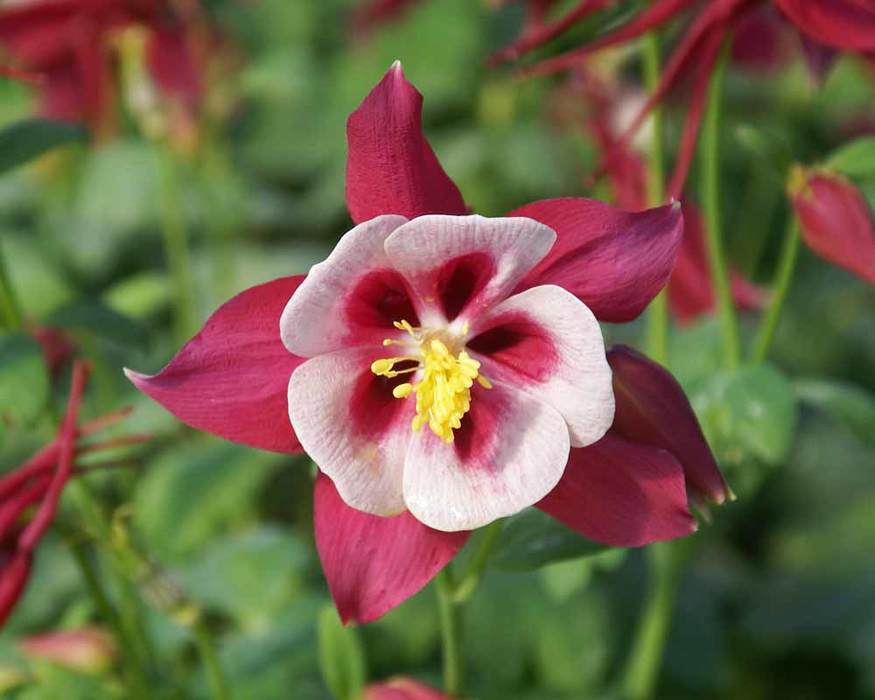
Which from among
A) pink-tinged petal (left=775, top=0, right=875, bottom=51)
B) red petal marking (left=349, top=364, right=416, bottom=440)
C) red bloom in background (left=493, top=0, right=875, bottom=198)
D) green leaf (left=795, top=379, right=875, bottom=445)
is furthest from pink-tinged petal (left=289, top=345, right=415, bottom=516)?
green leaf (left=795, top=379, right=875, bottom=445)

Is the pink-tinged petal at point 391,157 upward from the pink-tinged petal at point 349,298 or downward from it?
upward

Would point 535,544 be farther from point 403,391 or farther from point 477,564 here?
point 403,391

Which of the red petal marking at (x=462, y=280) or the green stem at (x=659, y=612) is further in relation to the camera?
the green stem at (x=659, y=612)

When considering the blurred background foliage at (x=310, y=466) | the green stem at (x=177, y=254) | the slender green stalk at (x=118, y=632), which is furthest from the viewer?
the green stem at (x=177, y=254)

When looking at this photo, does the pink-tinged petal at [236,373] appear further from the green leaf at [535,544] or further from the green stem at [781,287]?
the green stem at [781,287]

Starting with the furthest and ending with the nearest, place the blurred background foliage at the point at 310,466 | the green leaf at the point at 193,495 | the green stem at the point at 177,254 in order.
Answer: the green stem at the point at 177,254 < the green leaf at the point at 193,495 < the blurred background foliage at the point at 310,466

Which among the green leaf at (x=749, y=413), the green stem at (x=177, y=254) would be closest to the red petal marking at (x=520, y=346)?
the green leaf at (x=749, y=413)

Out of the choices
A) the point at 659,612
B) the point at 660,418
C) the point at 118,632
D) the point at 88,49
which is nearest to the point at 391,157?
the point at 660,418

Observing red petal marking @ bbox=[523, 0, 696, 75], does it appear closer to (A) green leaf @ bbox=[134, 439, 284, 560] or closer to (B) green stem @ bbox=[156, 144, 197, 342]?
(A) green leaf @ bbox=[134, 439, 284, 560]
